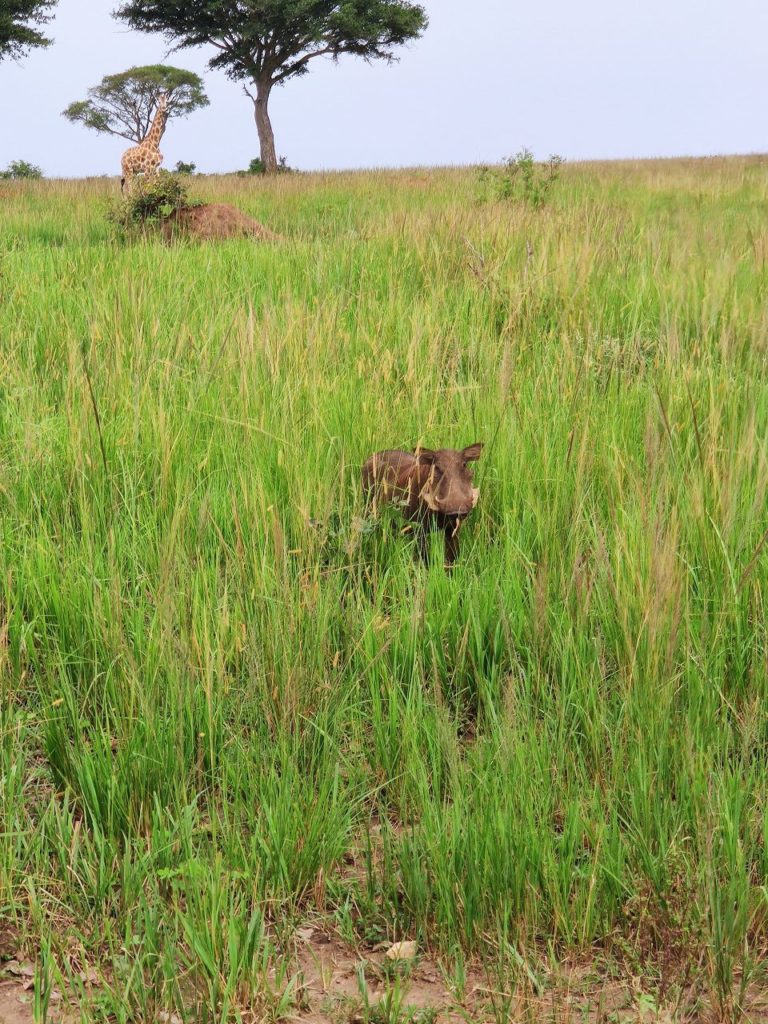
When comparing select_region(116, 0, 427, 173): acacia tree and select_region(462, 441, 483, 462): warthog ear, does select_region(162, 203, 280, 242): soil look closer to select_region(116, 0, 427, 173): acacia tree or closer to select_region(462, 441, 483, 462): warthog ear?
select_region(462, 441, 483, 462): warthog ear

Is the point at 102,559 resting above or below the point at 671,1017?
above

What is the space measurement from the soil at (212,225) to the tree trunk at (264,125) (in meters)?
20.9

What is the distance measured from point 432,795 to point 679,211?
31.0 ft

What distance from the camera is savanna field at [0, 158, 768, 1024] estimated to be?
1580 mm

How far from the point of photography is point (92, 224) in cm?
872

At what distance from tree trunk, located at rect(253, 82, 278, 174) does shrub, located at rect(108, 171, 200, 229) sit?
2042cm

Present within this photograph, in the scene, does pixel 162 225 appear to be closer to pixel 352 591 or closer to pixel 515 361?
pixel 515 361

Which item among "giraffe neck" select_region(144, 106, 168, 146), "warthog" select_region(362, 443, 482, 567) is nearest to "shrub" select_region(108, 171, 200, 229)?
"giraffe neck" select_region(144, 106, 168, 146)

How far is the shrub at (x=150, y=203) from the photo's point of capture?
8039 millimetres

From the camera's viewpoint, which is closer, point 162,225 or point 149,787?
point 149,787

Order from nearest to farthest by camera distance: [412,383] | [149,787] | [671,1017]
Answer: [671,1017], [149,787], [412,383]

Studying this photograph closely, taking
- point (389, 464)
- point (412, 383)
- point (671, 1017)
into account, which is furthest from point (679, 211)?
point (671, 1017)

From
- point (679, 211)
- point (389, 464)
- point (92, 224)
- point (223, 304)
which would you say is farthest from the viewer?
point (679, 211)

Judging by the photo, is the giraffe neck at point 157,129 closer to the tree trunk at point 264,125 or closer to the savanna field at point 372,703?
the savanna field at point 372,703
